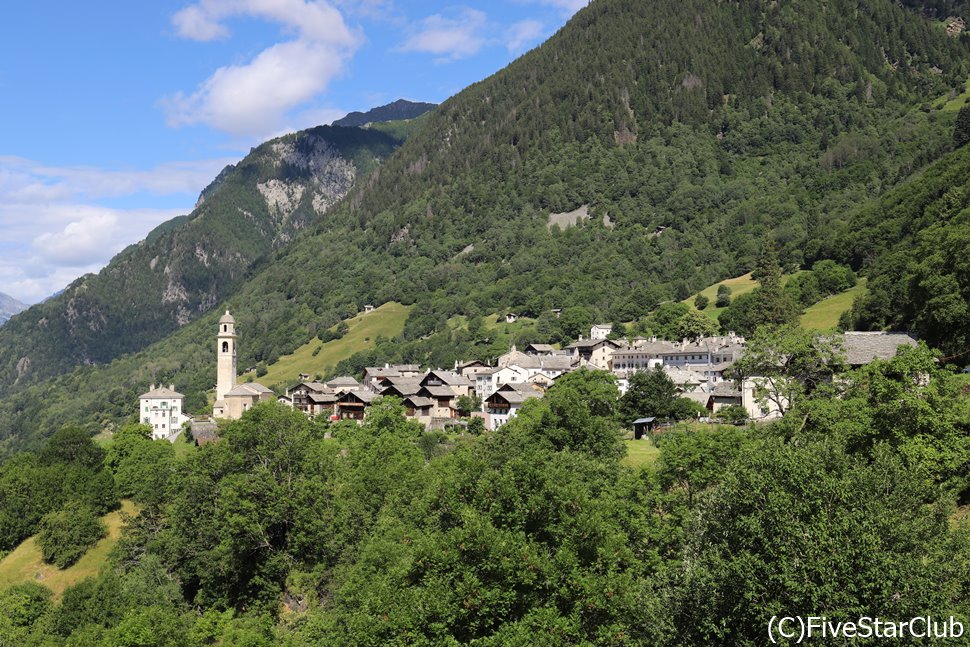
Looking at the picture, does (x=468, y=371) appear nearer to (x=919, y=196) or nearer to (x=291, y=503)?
(x=919, y=196)

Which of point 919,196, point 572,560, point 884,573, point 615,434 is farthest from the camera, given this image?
point 919,196

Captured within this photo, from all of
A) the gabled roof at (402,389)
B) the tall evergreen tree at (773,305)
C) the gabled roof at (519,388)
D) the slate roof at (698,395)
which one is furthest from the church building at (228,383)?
the tall evergreen tree at (773,305)

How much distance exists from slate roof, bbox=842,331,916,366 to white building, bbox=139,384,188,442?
328 ft

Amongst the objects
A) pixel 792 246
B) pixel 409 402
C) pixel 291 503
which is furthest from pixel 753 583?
pixel 792 246

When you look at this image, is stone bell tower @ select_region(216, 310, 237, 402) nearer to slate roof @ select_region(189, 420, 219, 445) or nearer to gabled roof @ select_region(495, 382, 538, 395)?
slate roof @ select_region(189, 420, 219, 445)

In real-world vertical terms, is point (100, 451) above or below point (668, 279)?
below

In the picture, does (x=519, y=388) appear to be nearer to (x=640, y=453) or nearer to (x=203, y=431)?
(x=640, y=453)

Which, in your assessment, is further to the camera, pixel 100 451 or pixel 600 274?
pixel 600 274

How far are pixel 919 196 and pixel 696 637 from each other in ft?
359

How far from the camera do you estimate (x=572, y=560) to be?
2275 centimetres

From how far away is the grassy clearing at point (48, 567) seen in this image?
2254 inches

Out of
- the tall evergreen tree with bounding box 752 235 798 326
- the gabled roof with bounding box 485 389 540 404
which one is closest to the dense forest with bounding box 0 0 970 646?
the tall evergreen tree with bounding box 752 235 798 326

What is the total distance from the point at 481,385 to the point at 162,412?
5579cm

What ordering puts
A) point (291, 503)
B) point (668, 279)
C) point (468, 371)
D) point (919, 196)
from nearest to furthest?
1. point (291, 503)
2. point (919, 196)
3. point (468, 371)
4. point (668, 279)
